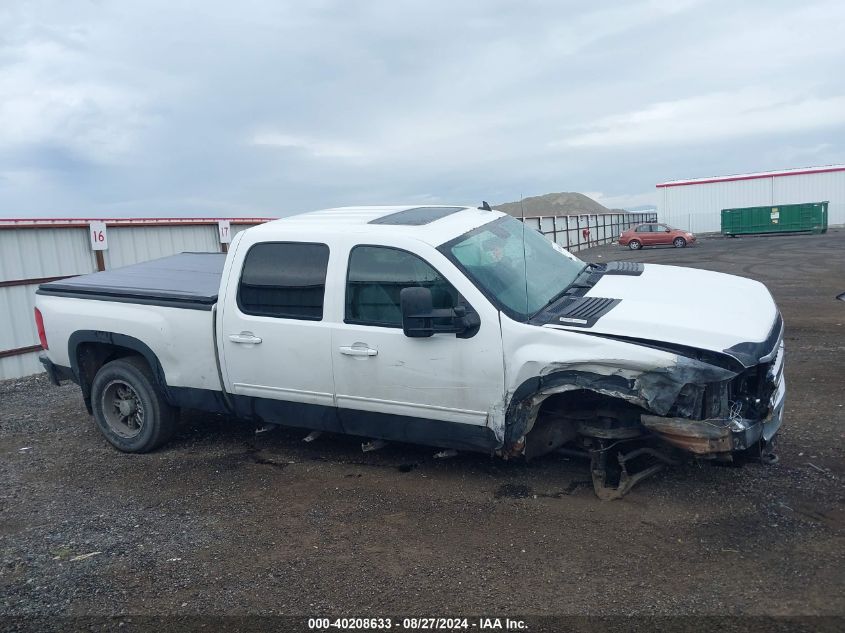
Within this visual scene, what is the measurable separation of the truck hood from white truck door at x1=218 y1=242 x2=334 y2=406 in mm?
1935

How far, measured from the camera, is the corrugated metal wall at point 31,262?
33.1ft

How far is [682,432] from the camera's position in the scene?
395 centimetres

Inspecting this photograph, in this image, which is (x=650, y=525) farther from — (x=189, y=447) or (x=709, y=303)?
(x=189, y=447)

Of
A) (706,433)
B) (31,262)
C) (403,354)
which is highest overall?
(31,262)

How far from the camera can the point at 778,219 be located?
1692 inches

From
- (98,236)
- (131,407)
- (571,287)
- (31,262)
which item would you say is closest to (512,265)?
(571,287)

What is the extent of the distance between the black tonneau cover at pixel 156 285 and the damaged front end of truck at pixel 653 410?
2.69 meters

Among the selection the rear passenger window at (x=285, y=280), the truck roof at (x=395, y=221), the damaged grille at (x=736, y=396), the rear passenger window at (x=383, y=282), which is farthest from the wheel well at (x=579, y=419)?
the rear passenger window at (x=285, y=280)

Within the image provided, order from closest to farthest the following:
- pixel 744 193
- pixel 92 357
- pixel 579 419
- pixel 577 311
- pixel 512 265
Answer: pixel 577 311 → pixel 579 419 → pixel 512 265 → pixel 92 357 → pixel 744 193

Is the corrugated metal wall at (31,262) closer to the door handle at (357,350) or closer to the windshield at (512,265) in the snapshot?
the door handle at (357,350)

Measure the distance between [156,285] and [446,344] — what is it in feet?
9.30

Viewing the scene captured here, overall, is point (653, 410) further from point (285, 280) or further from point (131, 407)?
point (131, 407)

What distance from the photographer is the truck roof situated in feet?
15.9

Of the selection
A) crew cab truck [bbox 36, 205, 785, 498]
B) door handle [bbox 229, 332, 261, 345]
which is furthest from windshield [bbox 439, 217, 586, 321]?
door handle [bbox 229, 332, 261, 345]
